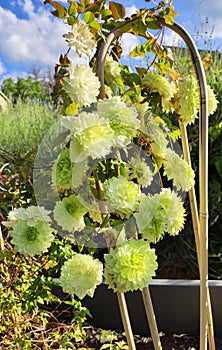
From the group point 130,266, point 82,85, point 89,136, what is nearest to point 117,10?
point 82,85

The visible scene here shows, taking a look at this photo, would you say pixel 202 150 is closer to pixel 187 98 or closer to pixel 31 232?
pixel 187 98

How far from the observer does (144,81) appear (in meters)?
1.16

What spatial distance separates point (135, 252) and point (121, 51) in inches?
24.0

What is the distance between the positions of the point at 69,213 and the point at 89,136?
0.19m

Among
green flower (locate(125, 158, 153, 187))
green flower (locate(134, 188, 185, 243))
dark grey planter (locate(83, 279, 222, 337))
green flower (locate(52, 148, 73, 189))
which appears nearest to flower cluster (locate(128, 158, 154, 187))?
green flower (locate(125, 158, 153, 187))

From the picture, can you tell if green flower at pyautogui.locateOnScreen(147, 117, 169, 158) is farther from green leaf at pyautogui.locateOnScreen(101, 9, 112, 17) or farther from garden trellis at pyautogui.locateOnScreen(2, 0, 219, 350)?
green leaf at pyautogui.locateOnScreen(101, 9, 112, 17)

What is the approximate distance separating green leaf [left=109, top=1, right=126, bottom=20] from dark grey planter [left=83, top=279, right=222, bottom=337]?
1.27 meters

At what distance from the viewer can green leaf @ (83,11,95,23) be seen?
3.23ft

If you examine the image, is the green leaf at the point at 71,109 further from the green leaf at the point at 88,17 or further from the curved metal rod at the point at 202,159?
the curved metal rod at the point at 202,159

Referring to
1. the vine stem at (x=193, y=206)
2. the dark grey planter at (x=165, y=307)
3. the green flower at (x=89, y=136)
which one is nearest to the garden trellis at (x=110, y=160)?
the green flower at (x=89, y=136)

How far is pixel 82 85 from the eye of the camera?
895mm

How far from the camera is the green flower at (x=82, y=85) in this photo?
90 cm

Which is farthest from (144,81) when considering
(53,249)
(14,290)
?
(14,290)

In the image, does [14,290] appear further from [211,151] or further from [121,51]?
[211,151]
